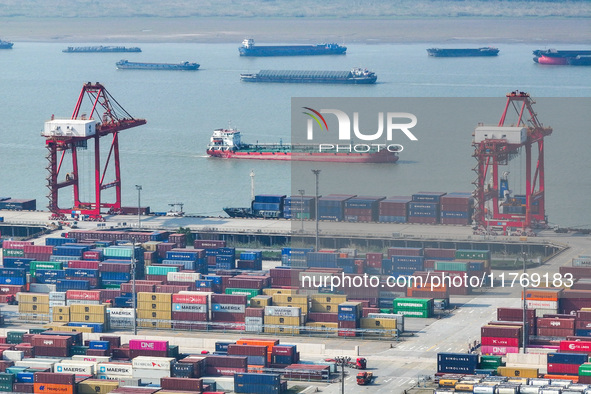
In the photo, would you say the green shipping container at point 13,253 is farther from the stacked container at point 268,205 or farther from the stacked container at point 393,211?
the stacked container at point 393,211

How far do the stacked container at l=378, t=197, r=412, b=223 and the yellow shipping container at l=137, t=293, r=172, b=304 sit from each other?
60.4ft

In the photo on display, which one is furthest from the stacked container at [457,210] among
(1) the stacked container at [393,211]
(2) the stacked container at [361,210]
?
(2) the stacked container at [361,210]

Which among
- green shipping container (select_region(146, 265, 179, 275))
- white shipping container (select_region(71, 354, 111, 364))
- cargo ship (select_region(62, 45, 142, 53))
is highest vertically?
cargo ship (select_region(62, 45, 142, 53))

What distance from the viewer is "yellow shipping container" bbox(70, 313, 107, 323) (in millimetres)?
51281

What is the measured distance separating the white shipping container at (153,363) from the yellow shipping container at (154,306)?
869 cm

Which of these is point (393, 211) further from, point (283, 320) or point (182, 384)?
point (182, 384)

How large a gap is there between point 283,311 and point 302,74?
89171mm

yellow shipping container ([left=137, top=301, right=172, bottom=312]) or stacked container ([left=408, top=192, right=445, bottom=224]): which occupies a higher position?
stacked container ([left=408, top=192, right=445, bottom=224])

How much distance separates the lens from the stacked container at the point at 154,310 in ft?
170

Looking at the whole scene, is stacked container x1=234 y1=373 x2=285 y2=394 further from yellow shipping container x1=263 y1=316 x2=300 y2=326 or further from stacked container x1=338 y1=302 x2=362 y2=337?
yellow shipping container x1=263 y1=316 x2=300 y2=326

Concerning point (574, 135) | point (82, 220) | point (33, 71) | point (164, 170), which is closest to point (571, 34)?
point (33, 71)

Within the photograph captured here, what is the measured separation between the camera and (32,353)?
151 feet

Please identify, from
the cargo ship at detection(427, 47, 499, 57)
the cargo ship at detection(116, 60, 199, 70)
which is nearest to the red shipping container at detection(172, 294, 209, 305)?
the cargo ship at detection(116, 60, 199, 70)

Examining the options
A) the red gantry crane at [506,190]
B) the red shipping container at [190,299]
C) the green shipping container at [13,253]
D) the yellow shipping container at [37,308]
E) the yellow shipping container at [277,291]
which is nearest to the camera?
the red shipping container at [190,299]
